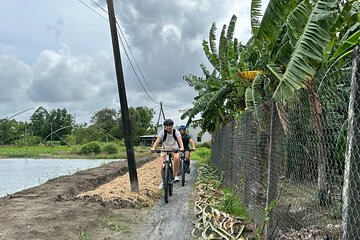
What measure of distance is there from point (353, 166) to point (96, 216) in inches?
206

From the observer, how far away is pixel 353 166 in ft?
9.36

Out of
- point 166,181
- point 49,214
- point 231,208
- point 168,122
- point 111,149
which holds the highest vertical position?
point 111,149

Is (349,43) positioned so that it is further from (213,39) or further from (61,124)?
(61,124)

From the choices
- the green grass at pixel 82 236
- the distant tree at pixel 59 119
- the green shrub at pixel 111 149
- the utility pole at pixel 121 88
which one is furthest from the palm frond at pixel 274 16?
the distant tree at pixel 59 119

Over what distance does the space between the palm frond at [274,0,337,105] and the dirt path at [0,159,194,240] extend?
284 centimetres

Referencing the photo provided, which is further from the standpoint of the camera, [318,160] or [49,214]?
[49,214]

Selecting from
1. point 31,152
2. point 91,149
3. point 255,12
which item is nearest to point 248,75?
point 255,12

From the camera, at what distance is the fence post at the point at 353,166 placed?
2834mm

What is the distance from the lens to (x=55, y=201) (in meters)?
9.10

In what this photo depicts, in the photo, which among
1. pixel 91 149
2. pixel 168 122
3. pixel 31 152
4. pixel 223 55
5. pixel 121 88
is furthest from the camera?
pixel 31 152

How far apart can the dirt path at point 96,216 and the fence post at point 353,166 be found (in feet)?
11.6

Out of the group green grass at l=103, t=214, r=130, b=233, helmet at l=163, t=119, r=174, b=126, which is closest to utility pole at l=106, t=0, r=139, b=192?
helmet at l=163, t=119, r=174, b=126

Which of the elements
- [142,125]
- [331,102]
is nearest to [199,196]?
[331,102]

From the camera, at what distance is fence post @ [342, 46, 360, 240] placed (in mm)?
2834
